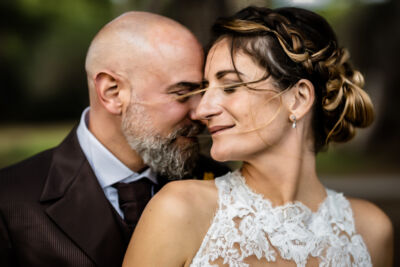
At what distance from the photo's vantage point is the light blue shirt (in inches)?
96.7

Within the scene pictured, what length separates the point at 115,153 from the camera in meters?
2.59

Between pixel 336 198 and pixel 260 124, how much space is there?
2.40ft

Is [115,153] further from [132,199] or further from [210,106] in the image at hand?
[210,106]

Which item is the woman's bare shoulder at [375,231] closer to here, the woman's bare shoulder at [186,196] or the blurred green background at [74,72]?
the woman's bare shoulder at [186,196]

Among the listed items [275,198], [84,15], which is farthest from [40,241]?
[84,15]

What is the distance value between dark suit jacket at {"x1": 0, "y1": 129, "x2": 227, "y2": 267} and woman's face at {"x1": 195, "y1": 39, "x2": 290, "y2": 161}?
2.23ft

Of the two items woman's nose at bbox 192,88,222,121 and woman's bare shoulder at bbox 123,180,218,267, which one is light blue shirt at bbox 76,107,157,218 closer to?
woman's bare shoulder at bbox 123,180,218,267

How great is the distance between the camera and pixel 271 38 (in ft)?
6.75

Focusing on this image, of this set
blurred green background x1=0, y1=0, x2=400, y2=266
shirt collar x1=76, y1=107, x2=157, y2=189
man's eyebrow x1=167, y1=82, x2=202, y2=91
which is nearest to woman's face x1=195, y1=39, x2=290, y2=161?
man's eyebrow x1=167, y1=82, x2=202, y2=91

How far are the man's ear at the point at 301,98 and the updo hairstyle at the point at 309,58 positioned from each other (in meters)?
Result: 0.04

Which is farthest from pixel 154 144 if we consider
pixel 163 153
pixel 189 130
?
pixel 189 130

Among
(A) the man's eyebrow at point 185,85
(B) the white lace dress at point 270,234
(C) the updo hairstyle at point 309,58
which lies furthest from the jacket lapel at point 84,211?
(C) the updo hairstyle at point 309,58

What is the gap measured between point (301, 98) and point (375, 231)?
34.4 inches

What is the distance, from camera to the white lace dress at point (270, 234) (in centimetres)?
200
